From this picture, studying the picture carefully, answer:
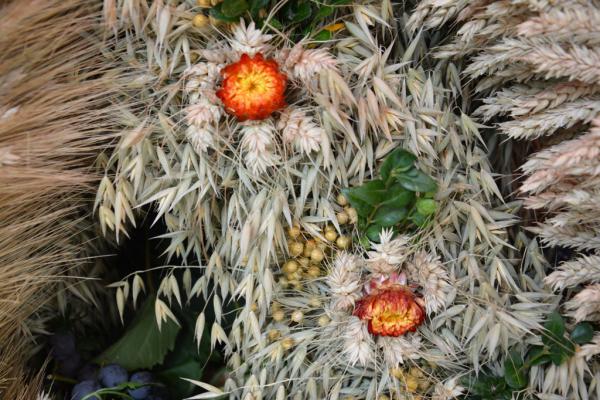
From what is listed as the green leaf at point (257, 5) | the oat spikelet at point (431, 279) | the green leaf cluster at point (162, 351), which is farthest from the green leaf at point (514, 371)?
the green leaf at point (257, 5)

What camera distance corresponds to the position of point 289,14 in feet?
3.20

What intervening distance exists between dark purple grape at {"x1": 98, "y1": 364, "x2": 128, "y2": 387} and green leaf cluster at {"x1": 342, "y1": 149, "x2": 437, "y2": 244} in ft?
1.57

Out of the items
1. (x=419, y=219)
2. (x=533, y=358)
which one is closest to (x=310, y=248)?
(x=419, y=219)

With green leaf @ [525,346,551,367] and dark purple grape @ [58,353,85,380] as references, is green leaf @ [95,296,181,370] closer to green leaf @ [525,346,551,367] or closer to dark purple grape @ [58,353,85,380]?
dark purple grape @ [58,353,85,380]

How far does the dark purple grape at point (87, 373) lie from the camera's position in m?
1.11

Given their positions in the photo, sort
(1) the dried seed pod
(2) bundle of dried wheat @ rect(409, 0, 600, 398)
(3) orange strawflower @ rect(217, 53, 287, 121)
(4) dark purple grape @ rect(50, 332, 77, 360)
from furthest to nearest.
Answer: (4) dark purple grape @ rect(50, 332, 77, 360) → (1) the dried seed pod → (3) orange strawflower @ rect(217, 53, 287, 121) → (2) bundle of dried wheat @ rect(409, 0, 600, 398)

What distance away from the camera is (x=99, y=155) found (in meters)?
1.00

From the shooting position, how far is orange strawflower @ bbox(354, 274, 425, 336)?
95 cm

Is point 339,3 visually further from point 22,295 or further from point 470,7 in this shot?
point 22,295

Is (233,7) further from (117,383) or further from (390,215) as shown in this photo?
(117,383)

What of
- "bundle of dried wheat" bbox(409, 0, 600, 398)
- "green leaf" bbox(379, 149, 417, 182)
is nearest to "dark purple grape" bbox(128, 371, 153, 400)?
"green leaf" bbox(379, 149, 417, 182)

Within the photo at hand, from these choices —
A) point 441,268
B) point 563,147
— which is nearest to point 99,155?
point 441,268

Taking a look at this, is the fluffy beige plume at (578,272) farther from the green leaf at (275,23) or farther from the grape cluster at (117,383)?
the grape cluster at (117,383)

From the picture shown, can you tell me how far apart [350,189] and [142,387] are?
481mm
